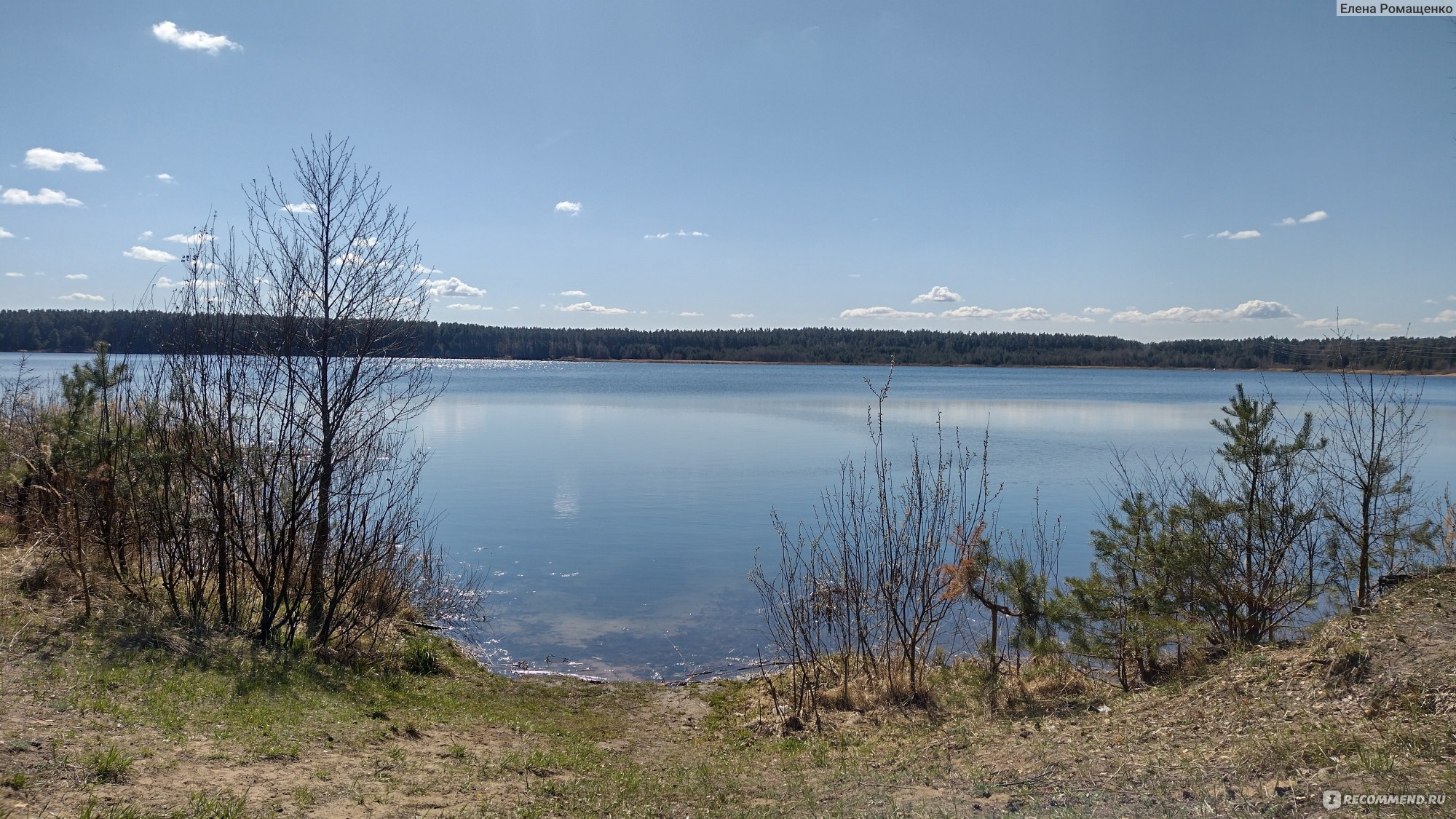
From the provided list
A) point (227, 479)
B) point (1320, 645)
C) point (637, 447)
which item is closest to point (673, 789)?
point (1320, 645)

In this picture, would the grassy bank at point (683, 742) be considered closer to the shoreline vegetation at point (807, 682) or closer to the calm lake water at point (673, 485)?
the shoreline vegetation at point (807, 682)

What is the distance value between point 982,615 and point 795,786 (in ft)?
24.8

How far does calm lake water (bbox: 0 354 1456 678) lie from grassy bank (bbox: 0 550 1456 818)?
3.91 meters

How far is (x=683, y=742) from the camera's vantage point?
362 inches

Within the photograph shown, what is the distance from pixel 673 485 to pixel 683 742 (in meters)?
17.0

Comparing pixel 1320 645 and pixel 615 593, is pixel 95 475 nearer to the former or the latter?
pixel 615 593

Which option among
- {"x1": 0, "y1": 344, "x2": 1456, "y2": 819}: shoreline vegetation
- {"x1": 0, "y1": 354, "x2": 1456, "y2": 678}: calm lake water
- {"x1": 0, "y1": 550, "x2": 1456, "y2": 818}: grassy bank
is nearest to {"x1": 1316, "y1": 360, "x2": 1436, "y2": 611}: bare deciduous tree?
{"x1": 0, "y1": 344, "x2": 1456, "y2": 819}: shoreline vegetation

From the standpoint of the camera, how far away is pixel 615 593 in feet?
51.9

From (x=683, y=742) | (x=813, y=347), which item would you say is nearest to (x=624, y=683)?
(x=683, y=742)

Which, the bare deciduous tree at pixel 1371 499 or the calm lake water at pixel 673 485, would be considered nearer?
the bare deciduous tree at pixel 1371 499

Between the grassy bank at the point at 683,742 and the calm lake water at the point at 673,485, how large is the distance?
3.91m

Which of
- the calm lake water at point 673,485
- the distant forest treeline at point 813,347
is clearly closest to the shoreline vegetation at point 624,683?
the calm lake water at point 673,485

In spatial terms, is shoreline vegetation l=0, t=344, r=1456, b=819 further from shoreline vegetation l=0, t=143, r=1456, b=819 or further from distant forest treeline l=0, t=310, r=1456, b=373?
distant forest treeline l=0, t=310, r=1456, b=373

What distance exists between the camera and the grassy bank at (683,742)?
17.4ft
